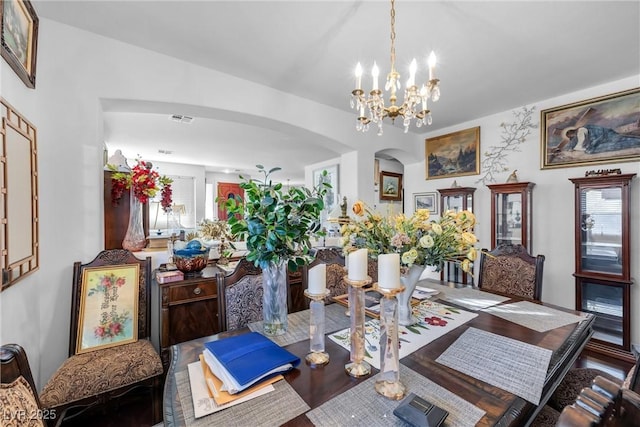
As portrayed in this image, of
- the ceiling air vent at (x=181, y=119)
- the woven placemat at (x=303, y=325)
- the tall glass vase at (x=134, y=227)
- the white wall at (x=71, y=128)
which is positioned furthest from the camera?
the ceiling air vent at (x=181, y=119)

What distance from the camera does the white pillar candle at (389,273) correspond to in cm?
83

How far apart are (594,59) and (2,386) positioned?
3.62m

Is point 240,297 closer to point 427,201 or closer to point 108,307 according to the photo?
point 108,307

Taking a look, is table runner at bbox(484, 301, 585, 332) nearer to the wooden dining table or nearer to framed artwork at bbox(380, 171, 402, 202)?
the wooden dining table

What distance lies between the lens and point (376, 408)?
76cm

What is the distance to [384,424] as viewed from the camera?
2.29 ft

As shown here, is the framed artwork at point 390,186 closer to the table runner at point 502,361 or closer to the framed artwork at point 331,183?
the framed artwork at point 331,183

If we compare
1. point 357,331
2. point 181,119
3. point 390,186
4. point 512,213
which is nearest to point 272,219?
point 357,331

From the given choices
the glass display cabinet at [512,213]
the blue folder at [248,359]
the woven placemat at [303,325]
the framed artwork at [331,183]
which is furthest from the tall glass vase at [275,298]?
the framed artwork at [331,183]

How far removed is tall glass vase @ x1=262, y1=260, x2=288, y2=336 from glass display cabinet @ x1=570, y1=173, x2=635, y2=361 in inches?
114

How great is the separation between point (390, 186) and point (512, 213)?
6.67ft

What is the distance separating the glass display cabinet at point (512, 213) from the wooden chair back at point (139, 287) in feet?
11.3

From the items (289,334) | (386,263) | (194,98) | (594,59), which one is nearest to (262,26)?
(194,98)

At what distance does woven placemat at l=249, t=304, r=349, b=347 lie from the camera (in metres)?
1.21
